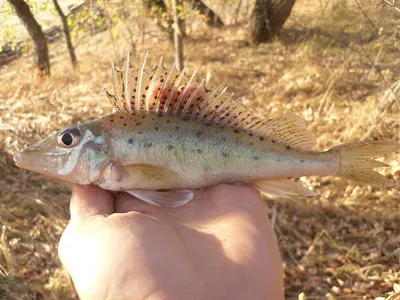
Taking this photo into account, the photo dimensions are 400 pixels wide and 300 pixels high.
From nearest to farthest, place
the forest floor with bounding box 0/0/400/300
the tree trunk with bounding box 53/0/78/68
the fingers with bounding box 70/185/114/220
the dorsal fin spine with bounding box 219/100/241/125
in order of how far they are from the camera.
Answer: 1. the fingers with bounding box 70/185/114/220
2. the dorsal fin spine with bounding box 219/100/241/125
3. the forest floor with bounding box 0/0/400/300
4. the tree trunk with bounding box 53/0/78/68

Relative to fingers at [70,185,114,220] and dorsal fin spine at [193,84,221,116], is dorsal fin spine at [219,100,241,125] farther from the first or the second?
fingers at [70,185,114,220]

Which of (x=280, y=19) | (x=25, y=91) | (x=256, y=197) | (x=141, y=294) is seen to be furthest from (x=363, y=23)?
(x=141, y=294)

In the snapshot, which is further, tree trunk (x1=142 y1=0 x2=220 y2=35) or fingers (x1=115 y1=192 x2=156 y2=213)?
tree trunk (x1=142 y1=0 x2=220 y2=35)

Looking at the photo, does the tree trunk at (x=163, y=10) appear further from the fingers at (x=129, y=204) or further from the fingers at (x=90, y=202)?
the fingers at (x=90, y=202)

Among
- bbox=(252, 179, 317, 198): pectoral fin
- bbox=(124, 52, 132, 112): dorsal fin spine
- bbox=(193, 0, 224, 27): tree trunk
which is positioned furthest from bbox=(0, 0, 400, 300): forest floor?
A: bbox=(124, 52, 132, 112): dorsal fin spine

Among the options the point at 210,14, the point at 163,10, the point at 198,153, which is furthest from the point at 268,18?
the point at 198,153

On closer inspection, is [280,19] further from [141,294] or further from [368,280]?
[141,294]

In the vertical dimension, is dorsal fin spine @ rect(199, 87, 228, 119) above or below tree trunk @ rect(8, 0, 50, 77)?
above
